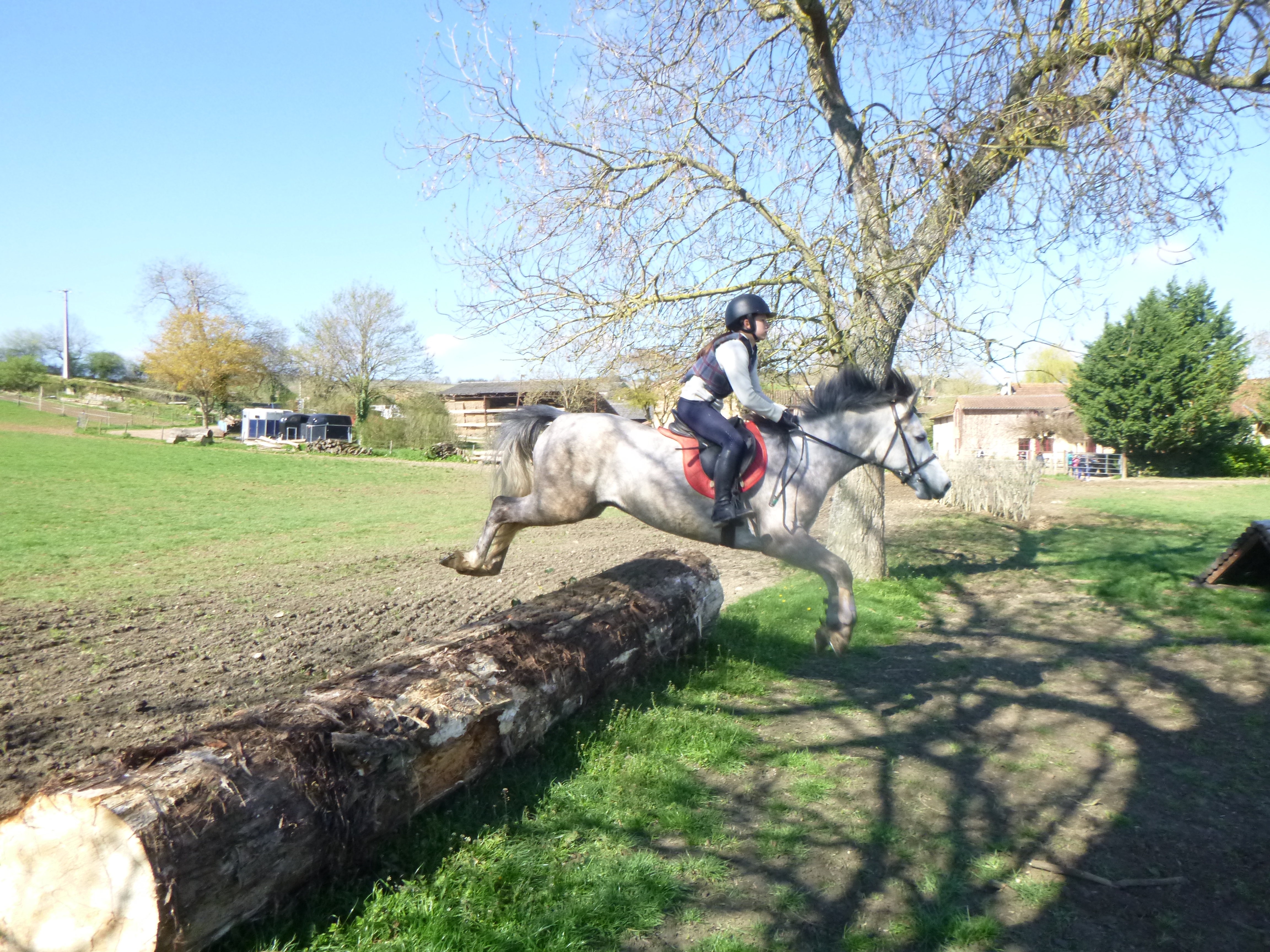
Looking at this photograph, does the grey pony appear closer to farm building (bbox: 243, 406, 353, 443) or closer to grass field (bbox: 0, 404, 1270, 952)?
grass field (bbox: 0, 404, 1270, 952)

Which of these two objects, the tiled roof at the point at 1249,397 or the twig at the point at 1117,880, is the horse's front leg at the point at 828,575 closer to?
the twig at the point at 1117,880

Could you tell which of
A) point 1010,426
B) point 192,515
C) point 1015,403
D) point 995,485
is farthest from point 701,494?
point 1015,403

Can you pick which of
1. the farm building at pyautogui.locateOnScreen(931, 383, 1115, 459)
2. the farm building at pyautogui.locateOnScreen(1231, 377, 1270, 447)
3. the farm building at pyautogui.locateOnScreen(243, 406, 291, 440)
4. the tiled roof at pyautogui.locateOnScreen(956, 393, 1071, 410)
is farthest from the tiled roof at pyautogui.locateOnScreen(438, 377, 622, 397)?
the farm building at pyautogui.locateOnScreen(1231, 377, 1270, 447)

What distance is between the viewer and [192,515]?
16.3 m

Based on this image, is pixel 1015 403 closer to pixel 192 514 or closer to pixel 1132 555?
pixel 1132 555

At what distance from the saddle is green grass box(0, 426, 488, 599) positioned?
6.65 metres

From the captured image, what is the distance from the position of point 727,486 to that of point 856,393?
1429 mm

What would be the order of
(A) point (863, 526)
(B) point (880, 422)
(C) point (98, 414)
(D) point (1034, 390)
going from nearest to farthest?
(B) point (880, 422), (A) point (863, 526), (C) point (98, 414), (D) point (1034, 390)

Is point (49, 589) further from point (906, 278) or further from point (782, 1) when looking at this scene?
point (782, 1)

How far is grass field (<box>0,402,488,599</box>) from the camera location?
34.2ft

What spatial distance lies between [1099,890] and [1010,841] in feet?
1.62

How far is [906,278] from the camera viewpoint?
7.73 meters

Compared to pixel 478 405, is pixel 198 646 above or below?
below

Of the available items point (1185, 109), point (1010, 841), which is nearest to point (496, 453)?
point (1010, 841)
